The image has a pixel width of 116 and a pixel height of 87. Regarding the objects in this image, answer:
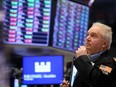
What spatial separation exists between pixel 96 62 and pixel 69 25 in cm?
254

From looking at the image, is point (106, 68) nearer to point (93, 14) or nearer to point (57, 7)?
point (57, 7)

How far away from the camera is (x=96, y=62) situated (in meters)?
2.83

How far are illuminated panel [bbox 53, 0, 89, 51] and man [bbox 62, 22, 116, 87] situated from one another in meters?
2.33

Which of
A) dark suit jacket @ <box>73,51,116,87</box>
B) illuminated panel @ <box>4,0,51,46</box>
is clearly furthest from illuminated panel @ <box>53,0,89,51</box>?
dark suit jacket @ <box>73,51,116,87</box>

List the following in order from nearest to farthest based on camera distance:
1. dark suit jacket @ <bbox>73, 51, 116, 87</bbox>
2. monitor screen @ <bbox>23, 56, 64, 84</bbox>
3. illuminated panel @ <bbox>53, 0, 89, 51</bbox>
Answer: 1. dark suit jacket @ <bbox>73, 51, 116, 87</bbox>
2. monitor screen @ <bbox>23, 56, 64, 84</bbox>
3. illuminated panel @ <bbox>53, 0, 89, 51</bbox>

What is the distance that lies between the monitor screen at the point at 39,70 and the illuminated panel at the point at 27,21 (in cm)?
29

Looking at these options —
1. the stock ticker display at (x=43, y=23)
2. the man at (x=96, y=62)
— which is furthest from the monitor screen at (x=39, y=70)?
the man at (x=96, y=62)

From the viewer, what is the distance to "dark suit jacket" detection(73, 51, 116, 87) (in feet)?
8.85

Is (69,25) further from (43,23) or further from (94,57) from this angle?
(94,57)

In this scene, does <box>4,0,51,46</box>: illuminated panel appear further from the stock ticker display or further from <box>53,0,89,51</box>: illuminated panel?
<box>53,0,89,51</box>: illuminated panel

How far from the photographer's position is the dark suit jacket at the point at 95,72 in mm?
→ 2698

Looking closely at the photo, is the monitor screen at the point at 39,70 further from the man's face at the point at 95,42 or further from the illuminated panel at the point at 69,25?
the man's face at the point at 95,42

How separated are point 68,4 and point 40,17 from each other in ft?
1.44

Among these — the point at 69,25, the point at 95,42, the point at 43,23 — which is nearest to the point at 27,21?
the point at 43,23
